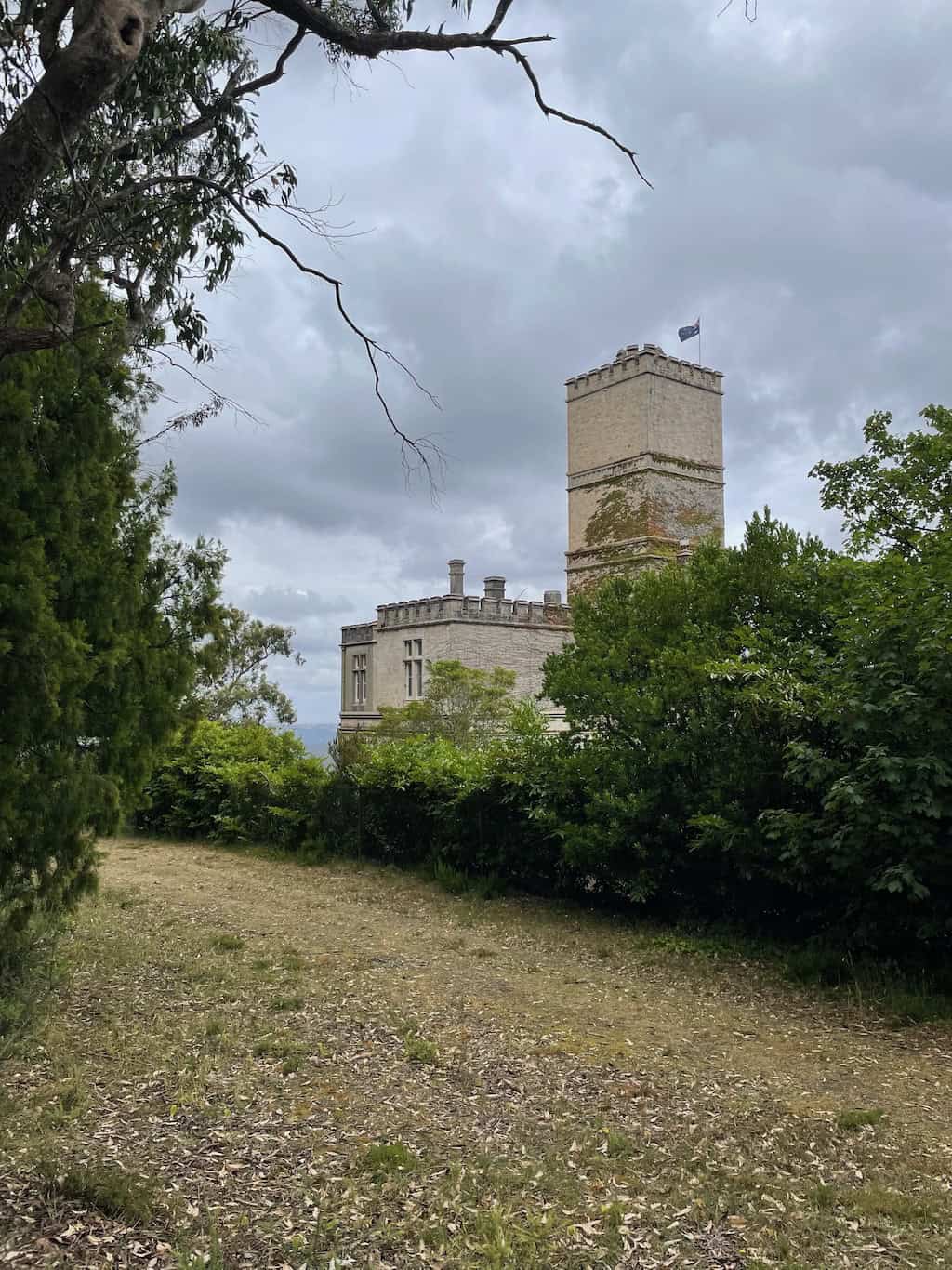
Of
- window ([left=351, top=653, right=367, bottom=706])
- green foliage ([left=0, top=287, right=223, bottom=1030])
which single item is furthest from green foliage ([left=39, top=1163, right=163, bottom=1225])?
window ([left=351, top=653, right=367, bottom=706])

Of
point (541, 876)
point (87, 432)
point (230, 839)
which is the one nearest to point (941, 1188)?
point (87, 432)

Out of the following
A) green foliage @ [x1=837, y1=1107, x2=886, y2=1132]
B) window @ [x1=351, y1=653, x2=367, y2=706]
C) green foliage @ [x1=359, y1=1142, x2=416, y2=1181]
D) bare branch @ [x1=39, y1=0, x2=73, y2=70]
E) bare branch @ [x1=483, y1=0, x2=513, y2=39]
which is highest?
bare branch @ [x1=483, y1=0, x2=513, y2=39]

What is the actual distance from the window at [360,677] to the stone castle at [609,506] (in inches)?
82.3

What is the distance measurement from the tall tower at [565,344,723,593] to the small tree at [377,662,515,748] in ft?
16.9

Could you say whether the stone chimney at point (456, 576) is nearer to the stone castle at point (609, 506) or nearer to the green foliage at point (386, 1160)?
the stone castle at point (609, 506)

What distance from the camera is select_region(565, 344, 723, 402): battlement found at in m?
31.0

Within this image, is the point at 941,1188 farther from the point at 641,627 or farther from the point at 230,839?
the point at 230,839

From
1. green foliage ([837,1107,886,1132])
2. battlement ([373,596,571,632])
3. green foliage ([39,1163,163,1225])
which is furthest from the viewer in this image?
battlement ([373,596,571,632])

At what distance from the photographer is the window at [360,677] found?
3844 cm

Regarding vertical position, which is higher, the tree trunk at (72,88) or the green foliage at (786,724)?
the tree trunk at (72,88)

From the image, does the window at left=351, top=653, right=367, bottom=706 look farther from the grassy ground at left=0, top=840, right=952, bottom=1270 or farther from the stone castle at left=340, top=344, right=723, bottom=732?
the grassy ground at left=0, top=840, right=952, bottom=1270

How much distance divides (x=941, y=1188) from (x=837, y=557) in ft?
18.3

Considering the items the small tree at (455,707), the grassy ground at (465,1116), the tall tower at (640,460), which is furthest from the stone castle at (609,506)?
the grassy ground at (465,1116)

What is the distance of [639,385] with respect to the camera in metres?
31.1
